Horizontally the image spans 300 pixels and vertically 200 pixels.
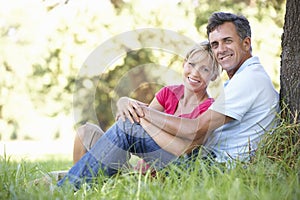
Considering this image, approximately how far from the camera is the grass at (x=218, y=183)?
199cm

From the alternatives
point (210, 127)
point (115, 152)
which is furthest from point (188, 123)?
point (115, 152)

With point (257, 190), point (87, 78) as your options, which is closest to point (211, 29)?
point (257, 190)

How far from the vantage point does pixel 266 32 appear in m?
8.14

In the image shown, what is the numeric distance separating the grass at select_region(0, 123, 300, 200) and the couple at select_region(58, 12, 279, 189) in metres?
0.11

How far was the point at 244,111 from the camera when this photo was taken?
2.48 meters

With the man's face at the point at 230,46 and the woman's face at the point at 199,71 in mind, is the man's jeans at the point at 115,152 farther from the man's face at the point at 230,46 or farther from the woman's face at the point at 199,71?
the man's face at the point at 230,46

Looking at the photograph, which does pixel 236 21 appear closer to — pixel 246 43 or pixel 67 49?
pixel 246 43

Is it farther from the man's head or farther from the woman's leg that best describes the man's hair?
the woman's leg

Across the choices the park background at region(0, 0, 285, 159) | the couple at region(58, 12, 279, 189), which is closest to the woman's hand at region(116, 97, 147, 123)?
the couple at region(58, 12, 279, 189)

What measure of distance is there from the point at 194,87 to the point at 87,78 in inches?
199

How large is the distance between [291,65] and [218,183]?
895 millimetres

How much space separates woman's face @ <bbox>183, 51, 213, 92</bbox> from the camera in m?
2.87

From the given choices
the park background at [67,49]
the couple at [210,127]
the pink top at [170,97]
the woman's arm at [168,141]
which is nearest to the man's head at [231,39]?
the couple at [210,127]

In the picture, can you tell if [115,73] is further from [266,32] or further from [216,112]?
[216,112]
